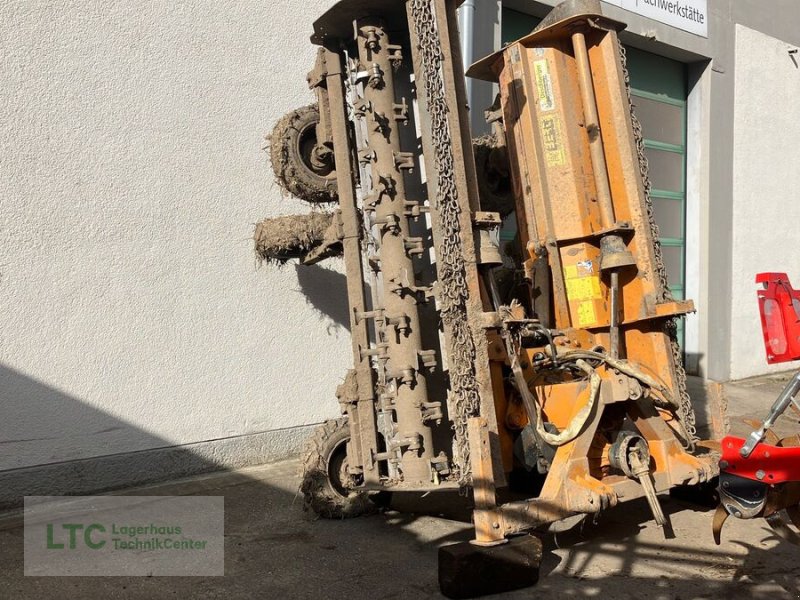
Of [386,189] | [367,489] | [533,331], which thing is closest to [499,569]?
[367,489]

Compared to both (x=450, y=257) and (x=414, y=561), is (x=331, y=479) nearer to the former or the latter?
(x=414, y=561)

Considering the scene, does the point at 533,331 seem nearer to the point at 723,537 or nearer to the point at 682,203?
the point at 723,537

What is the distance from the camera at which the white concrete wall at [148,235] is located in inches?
194

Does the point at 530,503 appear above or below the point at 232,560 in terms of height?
above

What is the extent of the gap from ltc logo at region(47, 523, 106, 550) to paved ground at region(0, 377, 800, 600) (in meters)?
0.18

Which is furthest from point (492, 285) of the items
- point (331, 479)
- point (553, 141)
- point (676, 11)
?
point (676, 11)

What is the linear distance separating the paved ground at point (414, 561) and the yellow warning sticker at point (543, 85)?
98.9 inches

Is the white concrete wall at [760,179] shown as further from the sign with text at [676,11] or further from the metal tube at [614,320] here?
the metal tube at [614,320]

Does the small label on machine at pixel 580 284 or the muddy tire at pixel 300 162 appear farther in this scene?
the muddy tire at pixel 300 162

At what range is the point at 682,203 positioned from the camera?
963 cm

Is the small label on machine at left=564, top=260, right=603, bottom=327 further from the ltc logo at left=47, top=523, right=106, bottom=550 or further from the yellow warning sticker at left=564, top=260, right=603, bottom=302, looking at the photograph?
the ltc logo at left=47, top=523, right=106, bottom=550

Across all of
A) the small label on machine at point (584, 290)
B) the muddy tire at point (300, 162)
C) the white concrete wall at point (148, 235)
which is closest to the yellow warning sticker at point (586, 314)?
the small label on machine at point (584, 290)

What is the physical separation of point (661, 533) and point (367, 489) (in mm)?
1703

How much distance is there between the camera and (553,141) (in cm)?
460
